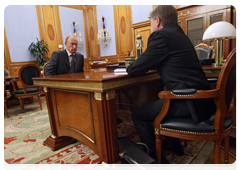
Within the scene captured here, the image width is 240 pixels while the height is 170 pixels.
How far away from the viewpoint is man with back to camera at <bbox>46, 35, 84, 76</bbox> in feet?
9.64

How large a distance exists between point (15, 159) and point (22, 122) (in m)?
1.49

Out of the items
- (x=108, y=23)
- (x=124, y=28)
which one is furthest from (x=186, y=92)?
(x=108, y=23)

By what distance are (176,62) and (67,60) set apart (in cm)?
228

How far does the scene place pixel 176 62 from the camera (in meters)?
1.32

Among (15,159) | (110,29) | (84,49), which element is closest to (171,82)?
(15,159)

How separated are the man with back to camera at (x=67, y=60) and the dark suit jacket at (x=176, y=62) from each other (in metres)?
2.01

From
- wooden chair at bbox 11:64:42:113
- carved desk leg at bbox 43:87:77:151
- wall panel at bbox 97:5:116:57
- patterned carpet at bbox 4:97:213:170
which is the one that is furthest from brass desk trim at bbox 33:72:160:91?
wall panel at bbox 97:5:116:57

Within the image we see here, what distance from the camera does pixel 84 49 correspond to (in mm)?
8359

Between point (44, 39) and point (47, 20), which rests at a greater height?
point (47, 20)

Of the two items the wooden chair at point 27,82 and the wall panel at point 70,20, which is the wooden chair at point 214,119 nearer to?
the wooden chair at point 27,82

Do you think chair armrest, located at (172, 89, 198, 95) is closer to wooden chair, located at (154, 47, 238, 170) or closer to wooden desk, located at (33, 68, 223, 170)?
wooden chair, located at (154, 47, 238, 170)

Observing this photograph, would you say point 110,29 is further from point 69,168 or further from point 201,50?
point 69,168

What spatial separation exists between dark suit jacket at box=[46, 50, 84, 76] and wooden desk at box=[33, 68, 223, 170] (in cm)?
89

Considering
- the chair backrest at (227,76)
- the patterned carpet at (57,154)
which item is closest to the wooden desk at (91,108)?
the patterned carpet at (57,154)
